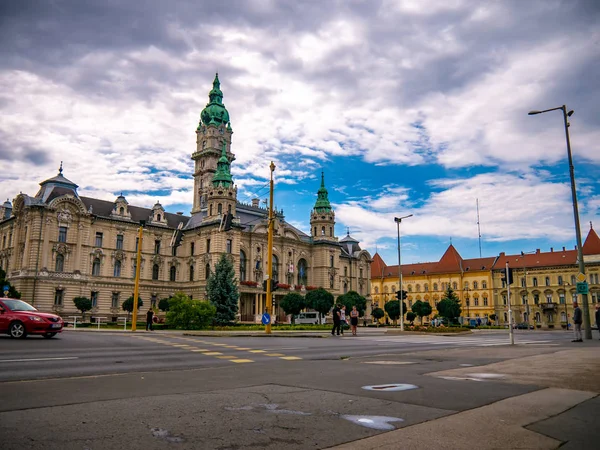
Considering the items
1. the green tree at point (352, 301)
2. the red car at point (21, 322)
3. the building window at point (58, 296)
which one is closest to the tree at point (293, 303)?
the green tree at point (352, 301)

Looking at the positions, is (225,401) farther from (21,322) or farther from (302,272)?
(302,272)

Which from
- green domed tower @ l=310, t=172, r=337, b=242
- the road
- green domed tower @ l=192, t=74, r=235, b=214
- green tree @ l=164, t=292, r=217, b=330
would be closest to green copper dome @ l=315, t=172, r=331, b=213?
green domed tower @ l=310, t=172, r=337, b=242

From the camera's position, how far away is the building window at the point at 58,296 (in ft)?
198

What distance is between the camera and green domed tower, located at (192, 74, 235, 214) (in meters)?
91.4

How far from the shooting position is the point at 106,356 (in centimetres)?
1320

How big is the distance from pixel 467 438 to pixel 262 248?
7230 cm

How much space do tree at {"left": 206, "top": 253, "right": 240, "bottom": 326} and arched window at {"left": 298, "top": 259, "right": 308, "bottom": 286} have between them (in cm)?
2990

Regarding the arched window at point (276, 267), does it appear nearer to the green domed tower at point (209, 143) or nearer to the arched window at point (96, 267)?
the green domed tower at point (209, 143)

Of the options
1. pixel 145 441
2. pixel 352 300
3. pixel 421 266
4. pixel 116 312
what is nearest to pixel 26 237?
pixel 116 312

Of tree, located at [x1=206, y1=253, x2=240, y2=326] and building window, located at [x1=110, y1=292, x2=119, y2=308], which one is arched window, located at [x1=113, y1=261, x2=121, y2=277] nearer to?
building window, located at [x1=110, y1=292, x2=119, y2=308]

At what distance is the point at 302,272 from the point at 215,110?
3577 centimetres

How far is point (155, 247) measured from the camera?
240 feet

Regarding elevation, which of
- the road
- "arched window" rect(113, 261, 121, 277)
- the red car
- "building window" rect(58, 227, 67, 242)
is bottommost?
the road

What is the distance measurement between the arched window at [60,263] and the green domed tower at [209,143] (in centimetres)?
3004
